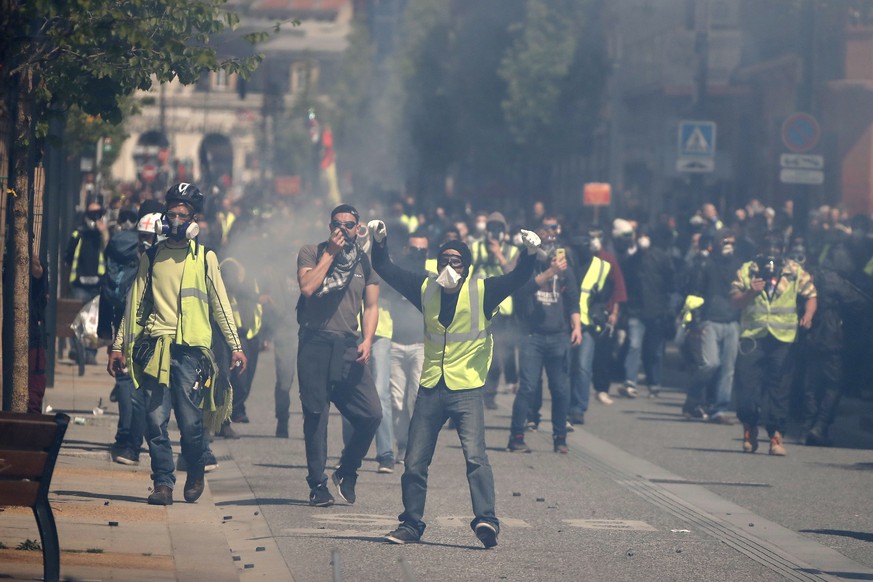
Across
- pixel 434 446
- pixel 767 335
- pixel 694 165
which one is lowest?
pixel 434 446

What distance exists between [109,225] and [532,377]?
34.1 ft

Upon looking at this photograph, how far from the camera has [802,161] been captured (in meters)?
20.2

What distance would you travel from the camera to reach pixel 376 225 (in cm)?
896

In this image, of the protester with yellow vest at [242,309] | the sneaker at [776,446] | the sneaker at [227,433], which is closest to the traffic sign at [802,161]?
the sneaker at [776,446]

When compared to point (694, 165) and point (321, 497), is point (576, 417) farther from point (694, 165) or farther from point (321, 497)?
point (694, 165)

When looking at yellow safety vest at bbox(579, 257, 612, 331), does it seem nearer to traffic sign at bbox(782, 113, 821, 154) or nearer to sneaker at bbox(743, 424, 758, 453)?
sneaker at bbox(743, 424, 758, 453)

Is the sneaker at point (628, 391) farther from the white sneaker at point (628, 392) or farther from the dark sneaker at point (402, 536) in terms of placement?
the dark sneaker at point (402, 536)

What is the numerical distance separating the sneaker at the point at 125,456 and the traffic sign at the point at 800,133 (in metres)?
11.2

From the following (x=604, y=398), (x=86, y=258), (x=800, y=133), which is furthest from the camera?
(x=800, y=133)

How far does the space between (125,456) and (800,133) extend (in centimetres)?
1146

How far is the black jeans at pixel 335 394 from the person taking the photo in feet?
33.0

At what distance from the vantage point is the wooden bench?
684 cm

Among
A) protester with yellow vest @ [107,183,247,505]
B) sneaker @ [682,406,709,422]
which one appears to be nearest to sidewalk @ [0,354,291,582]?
protester with yellow vest @ [107,183,247,505]

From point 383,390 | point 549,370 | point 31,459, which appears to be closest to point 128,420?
point 383,390
